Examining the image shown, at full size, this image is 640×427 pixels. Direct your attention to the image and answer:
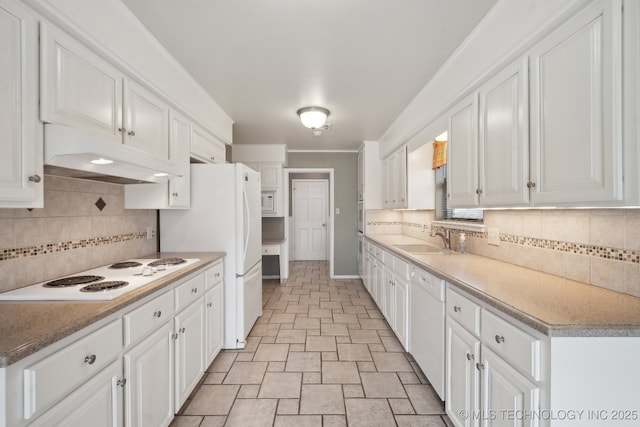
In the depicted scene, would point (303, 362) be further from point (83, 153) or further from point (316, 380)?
point (83, 153)

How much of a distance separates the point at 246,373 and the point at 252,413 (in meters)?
0.49

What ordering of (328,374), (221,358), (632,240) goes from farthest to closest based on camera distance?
(221,358)
(328,374)
(632,240)

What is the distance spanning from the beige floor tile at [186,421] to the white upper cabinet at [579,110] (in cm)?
227

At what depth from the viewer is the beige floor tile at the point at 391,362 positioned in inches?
95.1

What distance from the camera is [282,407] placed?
6.42ft

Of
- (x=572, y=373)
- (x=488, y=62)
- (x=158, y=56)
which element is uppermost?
(x=158, y=56)

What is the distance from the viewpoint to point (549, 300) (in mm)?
1219

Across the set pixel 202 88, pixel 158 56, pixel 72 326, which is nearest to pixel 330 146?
pixel 202 88

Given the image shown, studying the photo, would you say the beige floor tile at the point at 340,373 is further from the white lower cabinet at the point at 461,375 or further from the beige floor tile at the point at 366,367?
the white lower cabinet at the point at 461,375

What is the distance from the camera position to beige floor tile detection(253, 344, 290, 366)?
2.58 metres

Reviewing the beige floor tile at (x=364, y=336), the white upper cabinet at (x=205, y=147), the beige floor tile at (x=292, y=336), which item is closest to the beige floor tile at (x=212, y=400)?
the beige floor tile at (x=292, y=336)

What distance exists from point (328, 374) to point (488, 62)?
2412mm

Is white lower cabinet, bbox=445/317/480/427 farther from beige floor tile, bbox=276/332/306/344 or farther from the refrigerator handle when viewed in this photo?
the refrigerator handle

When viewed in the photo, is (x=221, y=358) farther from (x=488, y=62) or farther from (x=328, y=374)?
(x=488, y=62)
